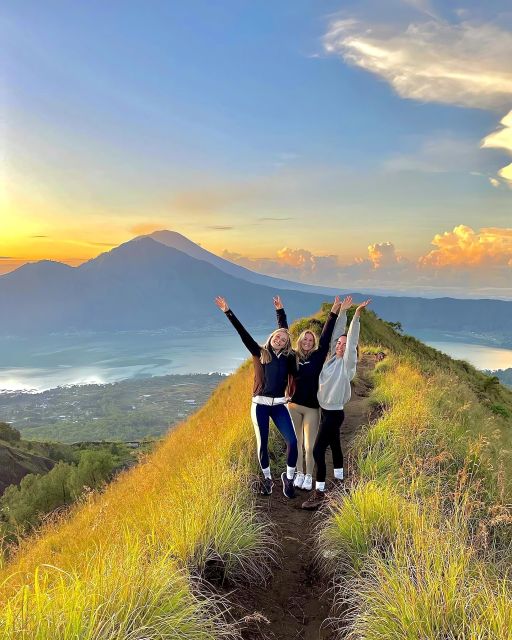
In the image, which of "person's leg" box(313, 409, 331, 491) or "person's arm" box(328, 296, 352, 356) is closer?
"person's leg" box(313, 409, 331, 491)

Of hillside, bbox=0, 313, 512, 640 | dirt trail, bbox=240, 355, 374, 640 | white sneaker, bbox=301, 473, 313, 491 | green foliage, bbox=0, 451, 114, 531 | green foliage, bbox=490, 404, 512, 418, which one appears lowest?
green foliage, bbox=0, 451, 114, 531

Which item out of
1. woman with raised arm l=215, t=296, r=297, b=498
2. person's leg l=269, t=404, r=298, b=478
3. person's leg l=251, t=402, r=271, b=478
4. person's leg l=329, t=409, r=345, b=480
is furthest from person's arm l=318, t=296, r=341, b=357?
person's leg l=251, t=402, r=271, b=478

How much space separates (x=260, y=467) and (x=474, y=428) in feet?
15.3

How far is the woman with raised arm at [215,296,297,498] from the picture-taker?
19.4ft

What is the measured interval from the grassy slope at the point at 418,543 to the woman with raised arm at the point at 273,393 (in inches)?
39.8

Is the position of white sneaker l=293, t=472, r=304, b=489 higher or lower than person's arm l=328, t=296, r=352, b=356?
lower

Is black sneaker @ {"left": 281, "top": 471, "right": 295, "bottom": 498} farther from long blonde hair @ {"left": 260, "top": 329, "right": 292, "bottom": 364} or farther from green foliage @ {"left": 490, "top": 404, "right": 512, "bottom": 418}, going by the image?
green foliage @ {"left": 490, "top": 404, "right": 512, "bottom": 418}

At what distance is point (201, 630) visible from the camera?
284cm

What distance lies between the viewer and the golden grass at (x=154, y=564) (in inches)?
100

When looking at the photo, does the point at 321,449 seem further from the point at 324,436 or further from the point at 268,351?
the point at 268,351

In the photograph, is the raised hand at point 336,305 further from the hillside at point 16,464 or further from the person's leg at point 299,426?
the hillside at point 16,464

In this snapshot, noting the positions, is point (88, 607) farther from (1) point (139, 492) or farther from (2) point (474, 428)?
(2) point (474, 428)

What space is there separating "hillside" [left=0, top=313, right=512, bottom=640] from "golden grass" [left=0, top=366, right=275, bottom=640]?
0.01 metres

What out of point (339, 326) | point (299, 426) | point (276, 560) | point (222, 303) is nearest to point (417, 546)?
point (276, 560)
